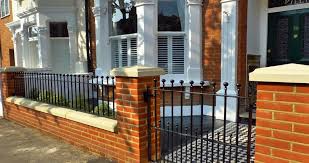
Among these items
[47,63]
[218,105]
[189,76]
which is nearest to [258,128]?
[218,105]

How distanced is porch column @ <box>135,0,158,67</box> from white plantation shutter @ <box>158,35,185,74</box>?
210mm

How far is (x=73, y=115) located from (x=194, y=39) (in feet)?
10.6

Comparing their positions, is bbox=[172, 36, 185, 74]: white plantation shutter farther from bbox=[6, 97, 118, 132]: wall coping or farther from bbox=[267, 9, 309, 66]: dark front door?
bbox=[6, 97, 118, 132]: wall coping

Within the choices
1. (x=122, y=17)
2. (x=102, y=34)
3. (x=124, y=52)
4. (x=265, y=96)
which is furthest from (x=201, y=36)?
(x=265, y=96)

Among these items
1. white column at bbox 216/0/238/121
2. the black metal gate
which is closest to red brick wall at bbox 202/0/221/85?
white column at bbox 216/0/238/121

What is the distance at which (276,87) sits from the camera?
2.41 metres

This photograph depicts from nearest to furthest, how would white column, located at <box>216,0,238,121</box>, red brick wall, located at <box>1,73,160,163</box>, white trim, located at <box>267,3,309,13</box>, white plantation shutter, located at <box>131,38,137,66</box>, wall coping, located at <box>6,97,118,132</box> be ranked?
red brick wall, located at <box>1,73,160,163</box> → wall coping, located at <box>6,97,118,132</box> → white trim, located at <box>267,3,309,13</box> → white column, located at <box>216,0,238,121</box> → white plantation shutter, located at <box>131,38,137,66</box>

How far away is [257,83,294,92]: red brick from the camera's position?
92.1 inches

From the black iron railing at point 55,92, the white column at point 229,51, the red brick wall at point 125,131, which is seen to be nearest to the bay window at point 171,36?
the white column at point 229,51

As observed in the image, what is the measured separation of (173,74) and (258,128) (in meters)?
4.51

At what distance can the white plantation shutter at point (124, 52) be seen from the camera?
740 centimetres

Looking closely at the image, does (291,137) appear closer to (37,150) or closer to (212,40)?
(37,150)

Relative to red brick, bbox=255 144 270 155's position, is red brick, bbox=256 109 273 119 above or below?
above

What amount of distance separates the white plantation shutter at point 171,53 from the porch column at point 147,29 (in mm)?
210
